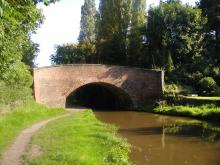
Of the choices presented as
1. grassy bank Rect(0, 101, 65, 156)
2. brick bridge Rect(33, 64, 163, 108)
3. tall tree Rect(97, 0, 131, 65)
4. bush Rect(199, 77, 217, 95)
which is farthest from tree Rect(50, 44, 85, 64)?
grassy bank Rect(0, 101, 65, 156)

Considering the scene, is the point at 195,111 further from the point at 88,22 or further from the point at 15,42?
the point at 88,22

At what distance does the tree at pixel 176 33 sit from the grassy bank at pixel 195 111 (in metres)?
10.0

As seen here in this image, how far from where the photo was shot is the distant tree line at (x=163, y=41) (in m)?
43.3

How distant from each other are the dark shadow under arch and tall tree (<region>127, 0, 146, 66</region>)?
174 inches

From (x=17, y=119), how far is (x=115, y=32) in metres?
29.7

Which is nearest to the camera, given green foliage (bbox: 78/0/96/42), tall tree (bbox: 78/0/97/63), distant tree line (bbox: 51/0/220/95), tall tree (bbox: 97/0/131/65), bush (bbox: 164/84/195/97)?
bush (bbox: 164/84/195/97)

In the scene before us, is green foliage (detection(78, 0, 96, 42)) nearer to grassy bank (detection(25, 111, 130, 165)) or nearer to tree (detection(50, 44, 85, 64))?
tree (detection(50, 44, 85, 64))

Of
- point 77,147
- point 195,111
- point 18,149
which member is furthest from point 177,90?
point 18,149

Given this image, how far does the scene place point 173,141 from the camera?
19.9m

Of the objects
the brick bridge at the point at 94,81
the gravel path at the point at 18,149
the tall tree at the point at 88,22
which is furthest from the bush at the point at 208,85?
the gravel path at the point at 18,149

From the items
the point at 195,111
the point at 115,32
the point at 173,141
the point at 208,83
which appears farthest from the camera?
the point at 115,32

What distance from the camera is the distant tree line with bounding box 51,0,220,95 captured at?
43.3m

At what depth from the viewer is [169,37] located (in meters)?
44.2

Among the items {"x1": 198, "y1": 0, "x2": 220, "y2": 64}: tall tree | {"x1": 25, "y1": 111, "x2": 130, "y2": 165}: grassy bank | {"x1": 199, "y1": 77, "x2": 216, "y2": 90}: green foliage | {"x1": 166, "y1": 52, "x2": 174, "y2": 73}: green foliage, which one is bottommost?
{"x1": 25, "y1": 111, "x2": 130, "y2": 165}: grassy bank
